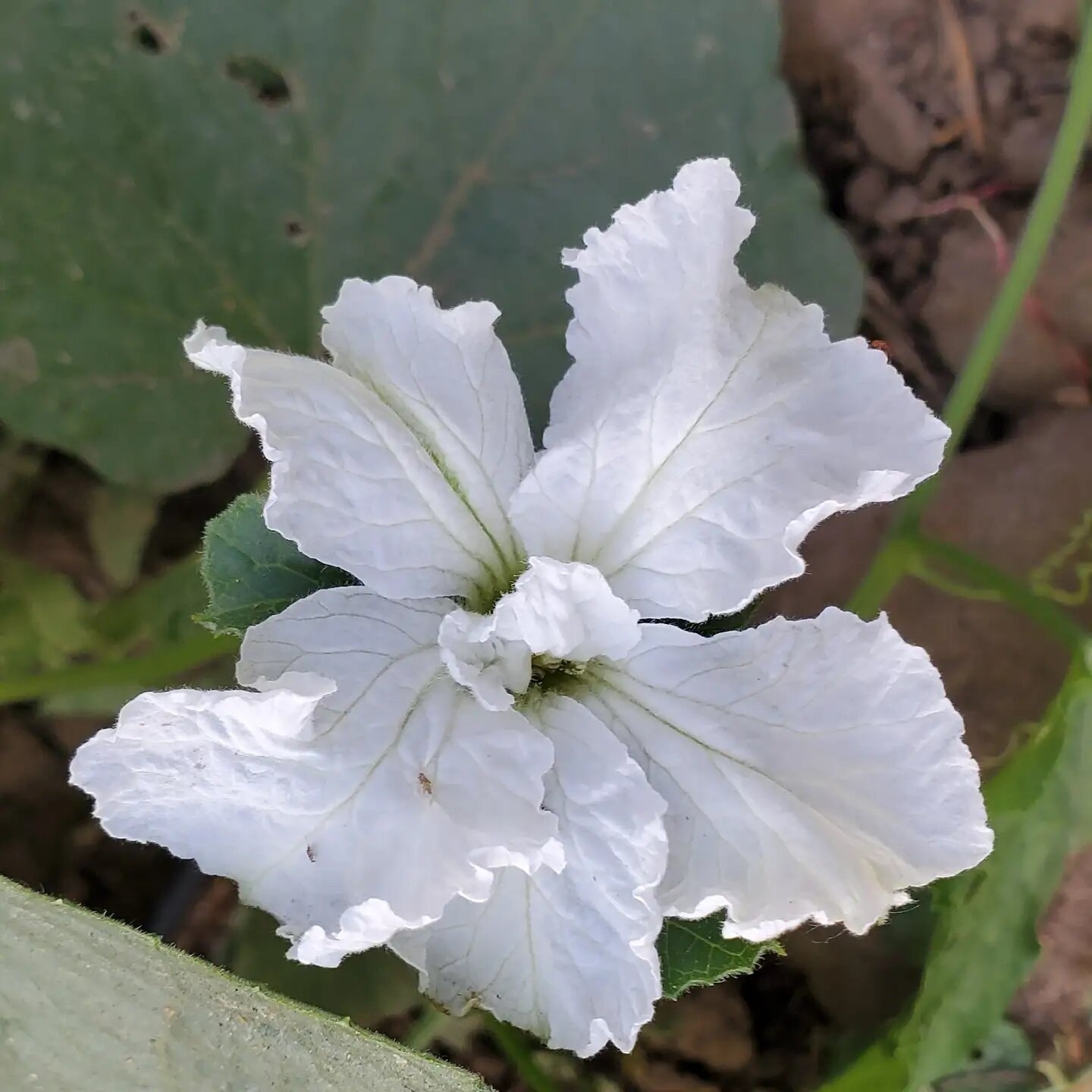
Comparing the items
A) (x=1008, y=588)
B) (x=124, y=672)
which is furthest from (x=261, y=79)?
(x=1008, y=588)

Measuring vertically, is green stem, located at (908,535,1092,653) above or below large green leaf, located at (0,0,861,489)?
below

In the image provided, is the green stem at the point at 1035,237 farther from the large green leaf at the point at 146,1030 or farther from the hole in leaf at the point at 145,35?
the hole in leaf at the point at 145,35

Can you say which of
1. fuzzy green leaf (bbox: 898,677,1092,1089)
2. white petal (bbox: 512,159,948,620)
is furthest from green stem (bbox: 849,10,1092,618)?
white petal (bbox: 512,159,948,620)

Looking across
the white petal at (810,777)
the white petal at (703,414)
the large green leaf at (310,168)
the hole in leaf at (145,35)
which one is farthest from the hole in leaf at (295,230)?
the white petal at (810,777)

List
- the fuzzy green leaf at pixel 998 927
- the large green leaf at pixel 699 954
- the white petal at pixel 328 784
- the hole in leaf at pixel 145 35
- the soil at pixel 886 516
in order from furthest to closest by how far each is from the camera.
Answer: the soil at pixel 886 516, the hole in leaf at pixel 145 35, the fuzzy green leaf at pixel 998 927, the large green leaf at pixel 699 954, the white petal at pixel 328 784

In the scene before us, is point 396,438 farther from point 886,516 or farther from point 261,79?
point 886,516

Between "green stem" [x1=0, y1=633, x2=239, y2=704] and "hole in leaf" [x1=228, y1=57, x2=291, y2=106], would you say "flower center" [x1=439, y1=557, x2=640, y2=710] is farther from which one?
"hole in leaf" [x1=228, y1=57, x2=291, y2=106]

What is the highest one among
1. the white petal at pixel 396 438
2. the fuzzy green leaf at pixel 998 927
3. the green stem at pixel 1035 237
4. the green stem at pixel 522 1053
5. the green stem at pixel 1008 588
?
the green stem at pixel 1035 237
